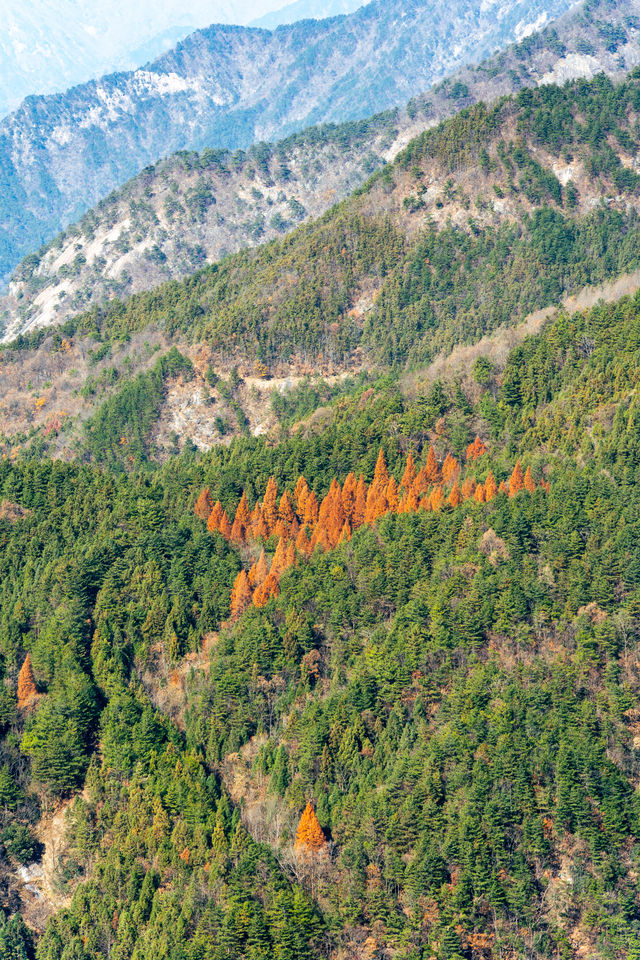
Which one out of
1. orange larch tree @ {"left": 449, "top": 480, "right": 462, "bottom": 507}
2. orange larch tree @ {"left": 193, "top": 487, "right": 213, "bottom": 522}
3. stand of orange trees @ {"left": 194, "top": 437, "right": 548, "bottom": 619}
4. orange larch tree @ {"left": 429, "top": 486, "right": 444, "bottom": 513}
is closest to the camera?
stand of orange trees @ {"left": 194, "top": 437, "right": 548, "bottom": 619}

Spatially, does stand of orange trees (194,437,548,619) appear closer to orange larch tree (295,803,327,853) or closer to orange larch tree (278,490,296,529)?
orange larch tree (278,490,296,529)

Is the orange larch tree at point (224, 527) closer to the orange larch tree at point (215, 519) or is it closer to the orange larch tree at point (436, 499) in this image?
the orange larch tree at point (215, 519)

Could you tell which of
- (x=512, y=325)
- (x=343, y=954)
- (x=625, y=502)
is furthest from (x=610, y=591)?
(x=512, y=325)

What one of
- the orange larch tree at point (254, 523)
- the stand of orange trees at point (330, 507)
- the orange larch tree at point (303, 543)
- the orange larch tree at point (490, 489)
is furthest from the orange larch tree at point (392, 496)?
the orange larch tree at point (254, 523)

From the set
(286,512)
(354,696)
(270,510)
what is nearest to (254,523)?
(270,510)

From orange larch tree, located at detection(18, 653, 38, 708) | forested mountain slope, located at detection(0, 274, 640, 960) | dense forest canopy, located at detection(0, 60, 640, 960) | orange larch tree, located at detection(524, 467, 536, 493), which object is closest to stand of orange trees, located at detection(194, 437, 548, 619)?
orange larch tree, located at detection(524, 467, 536, 493)

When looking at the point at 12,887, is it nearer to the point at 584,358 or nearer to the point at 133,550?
the point at 133,550
